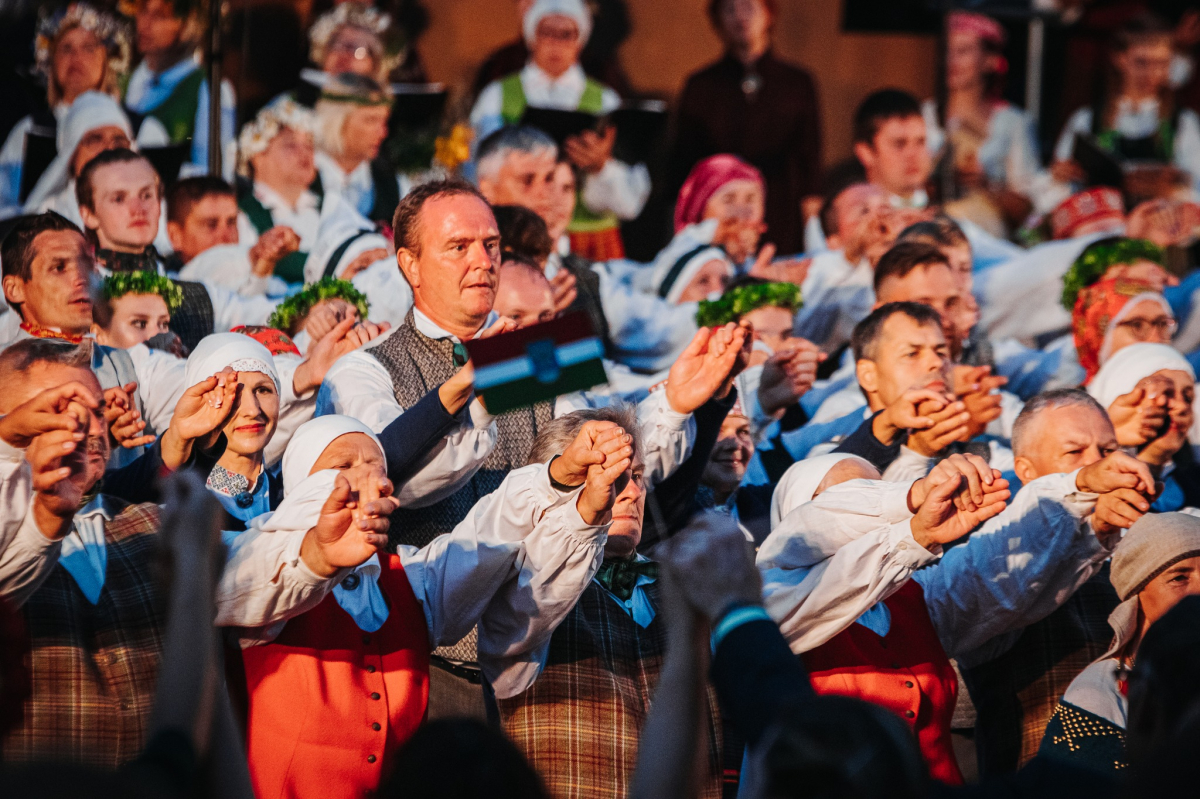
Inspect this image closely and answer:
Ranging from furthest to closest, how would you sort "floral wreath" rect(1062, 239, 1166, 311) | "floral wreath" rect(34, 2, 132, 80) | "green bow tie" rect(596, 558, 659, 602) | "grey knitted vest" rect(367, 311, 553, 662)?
"floral wreath" rect(34, 2, 132, 80) < "floral wreath" rect(1062, 239, 1166, 311) < "grey knitted vest" rect(367, 311, 553, 662) < "green bow tie" rect(596, 558, 659, 602)

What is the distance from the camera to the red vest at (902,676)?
3.70 m

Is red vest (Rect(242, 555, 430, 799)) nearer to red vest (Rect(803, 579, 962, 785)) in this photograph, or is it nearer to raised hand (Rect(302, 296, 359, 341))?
red vest (Rect(803, 579, 962, 785))

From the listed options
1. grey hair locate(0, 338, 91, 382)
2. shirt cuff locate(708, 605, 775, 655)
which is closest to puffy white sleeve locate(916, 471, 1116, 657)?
shirt cuff locate(708, 605, 775, 655)

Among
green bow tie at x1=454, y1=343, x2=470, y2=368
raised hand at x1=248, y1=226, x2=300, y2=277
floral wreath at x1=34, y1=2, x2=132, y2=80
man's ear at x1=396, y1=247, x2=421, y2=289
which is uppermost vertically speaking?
floral wreath at x1=34, y1=2, x2=132, y2=80

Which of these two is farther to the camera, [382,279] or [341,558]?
[382,279]

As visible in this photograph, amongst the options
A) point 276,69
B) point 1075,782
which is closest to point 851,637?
point 1075,782

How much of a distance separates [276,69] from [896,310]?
438 cm

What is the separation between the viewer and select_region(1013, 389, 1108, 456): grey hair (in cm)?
423

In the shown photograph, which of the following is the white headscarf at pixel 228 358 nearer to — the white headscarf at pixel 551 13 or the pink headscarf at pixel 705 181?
the pink headscarf at pixel 705 181

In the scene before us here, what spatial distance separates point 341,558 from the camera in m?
3.08

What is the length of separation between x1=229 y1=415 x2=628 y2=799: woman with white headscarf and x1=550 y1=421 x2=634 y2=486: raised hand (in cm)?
3

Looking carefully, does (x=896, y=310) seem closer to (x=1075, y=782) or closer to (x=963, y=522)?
(x=963, y=522)

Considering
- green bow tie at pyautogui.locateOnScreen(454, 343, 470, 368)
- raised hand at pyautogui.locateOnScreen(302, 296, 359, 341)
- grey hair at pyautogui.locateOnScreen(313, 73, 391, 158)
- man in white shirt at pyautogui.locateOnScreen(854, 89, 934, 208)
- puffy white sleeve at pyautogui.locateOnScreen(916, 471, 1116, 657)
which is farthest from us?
man in white shirt at pyautogui.locateOnScreen(854, 89, 934, 208)

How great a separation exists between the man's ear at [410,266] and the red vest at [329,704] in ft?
4.20
